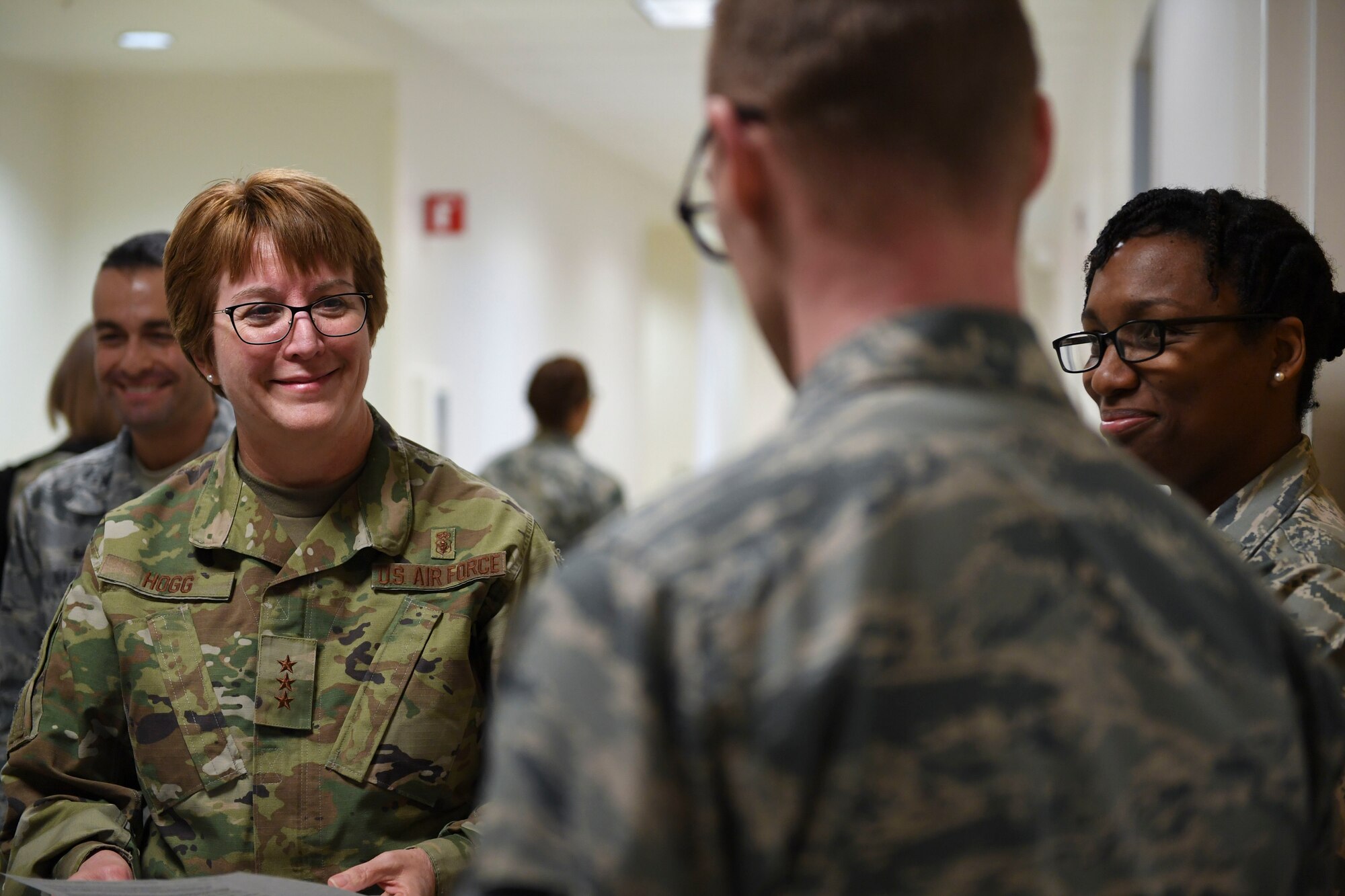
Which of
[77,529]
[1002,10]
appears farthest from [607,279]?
[1002,10]

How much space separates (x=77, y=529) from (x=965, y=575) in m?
1.90

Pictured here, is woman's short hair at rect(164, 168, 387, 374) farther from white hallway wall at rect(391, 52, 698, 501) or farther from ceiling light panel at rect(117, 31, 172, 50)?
white hallway wall at rect(391, 52, 698, 501)

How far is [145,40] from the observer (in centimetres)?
464

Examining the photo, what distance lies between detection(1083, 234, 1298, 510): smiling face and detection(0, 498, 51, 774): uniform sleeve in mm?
1710

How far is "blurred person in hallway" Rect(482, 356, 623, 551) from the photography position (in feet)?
14.7

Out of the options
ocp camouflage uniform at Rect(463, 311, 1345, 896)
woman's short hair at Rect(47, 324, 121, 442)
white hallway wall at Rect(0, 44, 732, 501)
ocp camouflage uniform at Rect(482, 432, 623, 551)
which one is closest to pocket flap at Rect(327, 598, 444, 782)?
ocp camouflage uniform at Rect(463, 311, 1345, 896)

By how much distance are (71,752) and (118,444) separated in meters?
0.90

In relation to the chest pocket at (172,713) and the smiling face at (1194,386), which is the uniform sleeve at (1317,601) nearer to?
the smiling face at (1194,386)

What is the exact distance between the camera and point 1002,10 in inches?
27.6

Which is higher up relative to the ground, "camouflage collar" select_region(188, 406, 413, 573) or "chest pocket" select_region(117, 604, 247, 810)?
"camouflage collar" select_region(188, 406, 413, 573)

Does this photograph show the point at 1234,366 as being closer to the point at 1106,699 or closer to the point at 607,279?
the point at 1106,699

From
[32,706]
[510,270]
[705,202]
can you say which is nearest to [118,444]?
[32,706]

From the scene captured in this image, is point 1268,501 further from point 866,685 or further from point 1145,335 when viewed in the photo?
point 866,685

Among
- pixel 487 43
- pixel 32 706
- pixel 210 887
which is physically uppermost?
pixel 487 43
